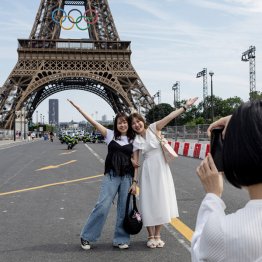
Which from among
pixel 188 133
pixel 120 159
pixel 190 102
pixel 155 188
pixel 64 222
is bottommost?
pixel 64 222

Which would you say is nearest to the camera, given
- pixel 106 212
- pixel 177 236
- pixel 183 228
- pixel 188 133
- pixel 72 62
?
pixel 106 212

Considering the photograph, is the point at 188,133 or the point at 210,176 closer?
the point at 210,176

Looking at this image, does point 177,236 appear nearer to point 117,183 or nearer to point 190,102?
point 117,183

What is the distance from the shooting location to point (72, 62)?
57906mm

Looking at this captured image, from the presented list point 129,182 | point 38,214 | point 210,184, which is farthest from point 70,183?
point 210,184

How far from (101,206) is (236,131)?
151 inches

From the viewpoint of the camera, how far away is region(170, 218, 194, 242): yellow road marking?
5.48 meters

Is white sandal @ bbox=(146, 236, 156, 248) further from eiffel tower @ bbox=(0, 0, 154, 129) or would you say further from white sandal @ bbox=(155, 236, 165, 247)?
eiffel tower @ bbox=(0, 0, 154, 129)

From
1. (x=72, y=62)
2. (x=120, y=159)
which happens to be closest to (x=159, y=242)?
(x=120, y=159)

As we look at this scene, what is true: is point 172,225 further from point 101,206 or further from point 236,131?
point 236,131

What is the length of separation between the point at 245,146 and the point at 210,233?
284 mm

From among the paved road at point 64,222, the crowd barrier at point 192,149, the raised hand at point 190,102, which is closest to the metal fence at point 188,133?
the crowd barrier at point 192,149

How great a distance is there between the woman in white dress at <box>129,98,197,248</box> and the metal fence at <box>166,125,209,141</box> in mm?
21723

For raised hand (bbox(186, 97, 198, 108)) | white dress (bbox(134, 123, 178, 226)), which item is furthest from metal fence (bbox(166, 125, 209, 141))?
white dress (bbox(134, 123, 178, 226))
